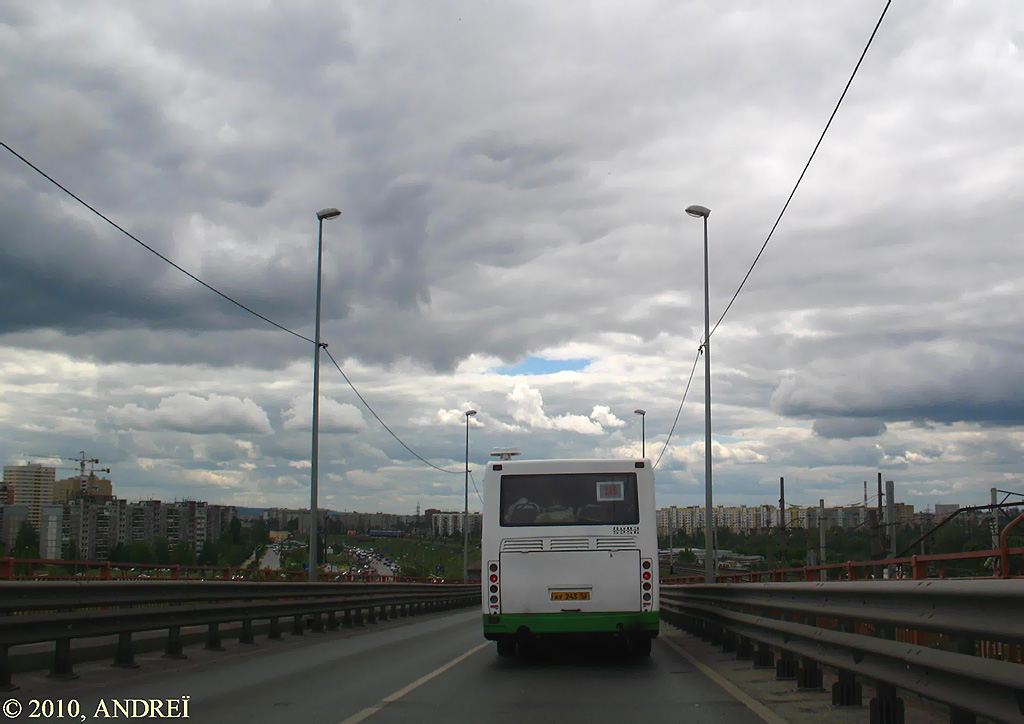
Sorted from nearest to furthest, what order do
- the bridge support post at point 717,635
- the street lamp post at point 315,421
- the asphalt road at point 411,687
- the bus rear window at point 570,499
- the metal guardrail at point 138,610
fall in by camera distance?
the asphalt road at point 411,687, the metal guardrail at point 138,610, the bus rear window at point 570,499, the bridge support post at point 717,635, the street lamp post at point 315,421

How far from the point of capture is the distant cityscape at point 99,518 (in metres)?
69.8

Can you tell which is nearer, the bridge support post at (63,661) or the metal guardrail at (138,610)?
the metal guardrail at (138,610)

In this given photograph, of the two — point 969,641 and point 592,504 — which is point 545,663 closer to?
point 592,504

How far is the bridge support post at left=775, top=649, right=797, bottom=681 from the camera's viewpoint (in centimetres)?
1067

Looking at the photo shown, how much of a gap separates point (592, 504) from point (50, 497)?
6041 inches

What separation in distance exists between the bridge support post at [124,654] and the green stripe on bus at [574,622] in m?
4.48

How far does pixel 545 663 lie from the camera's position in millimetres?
13836

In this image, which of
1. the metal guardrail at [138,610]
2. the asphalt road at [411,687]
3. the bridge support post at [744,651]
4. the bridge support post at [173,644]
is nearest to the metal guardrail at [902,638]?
the asphalt road at [411,687]

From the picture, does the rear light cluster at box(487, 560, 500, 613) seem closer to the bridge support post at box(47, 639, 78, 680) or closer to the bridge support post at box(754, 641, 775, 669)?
the bridge support post at box(754, 641, 775, 669)

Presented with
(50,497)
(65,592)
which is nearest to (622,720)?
(65,592)
